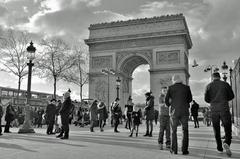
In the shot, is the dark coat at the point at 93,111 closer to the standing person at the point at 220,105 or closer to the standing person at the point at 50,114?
the standing person at the point at 50,114

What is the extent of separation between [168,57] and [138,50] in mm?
4390

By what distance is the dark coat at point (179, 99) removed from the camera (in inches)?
268

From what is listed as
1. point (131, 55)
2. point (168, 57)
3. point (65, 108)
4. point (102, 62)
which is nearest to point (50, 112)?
point (65, 108)

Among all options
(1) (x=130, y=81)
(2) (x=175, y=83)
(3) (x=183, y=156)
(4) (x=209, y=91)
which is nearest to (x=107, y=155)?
(3) (x=183, y=156)

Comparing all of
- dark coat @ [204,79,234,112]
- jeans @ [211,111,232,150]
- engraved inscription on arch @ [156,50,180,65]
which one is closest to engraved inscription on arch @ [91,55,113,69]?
engraved inscription on arch @ [156,50,180,65]

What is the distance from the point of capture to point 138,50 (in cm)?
4347

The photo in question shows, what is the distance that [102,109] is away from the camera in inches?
653

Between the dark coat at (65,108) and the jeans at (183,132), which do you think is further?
the dark coat at (65,108)

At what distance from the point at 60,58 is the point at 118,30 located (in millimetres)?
10646

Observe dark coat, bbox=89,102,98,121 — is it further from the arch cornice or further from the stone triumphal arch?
the arch cornice

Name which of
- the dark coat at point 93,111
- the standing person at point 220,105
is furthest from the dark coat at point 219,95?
the dark coat at point 93,111

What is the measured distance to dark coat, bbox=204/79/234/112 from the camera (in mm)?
6832

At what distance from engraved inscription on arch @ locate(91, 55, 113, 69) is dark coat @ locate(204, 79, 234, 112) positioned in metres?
37.8

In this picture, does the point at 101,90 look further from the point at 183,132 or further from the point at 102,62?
the point at 183,132
